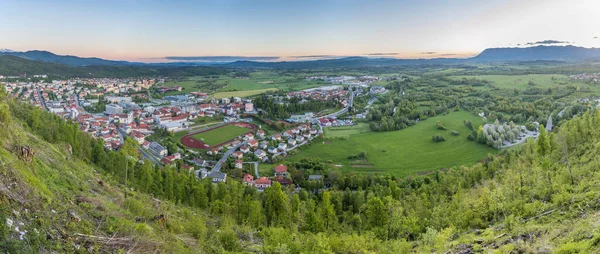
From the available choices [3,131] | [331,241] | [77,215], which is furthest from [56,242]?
[331,241]

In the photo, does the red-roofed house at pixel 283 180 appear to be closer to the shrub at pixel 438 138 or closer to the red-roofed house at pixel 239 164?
the red-roofed house at pixel 239 164

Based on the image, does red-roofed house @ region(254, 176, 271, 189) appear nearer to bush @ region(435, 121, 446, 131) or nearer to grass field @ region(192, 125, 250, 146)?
grass field @ region(192, 125, 250, 146)

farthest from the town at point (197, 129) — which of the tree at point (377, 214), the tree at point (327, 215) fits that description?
the tree at point (377, 214)

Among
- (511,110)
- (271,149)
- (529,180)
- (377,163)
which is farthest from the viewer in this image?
(511,110)

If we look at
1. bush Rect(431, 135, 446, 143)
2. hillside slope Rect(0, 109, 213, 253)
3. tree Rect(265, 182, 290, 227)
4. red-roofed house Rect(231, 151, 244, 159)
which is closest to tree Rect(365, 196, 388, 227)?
tree Rect(265, 182, 290, 227)

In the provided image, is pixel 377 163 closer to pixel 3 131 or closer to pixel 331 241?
pixel 331 241

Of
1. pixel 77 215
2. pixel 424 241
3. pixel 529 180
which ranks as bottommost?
pixel 424 241
